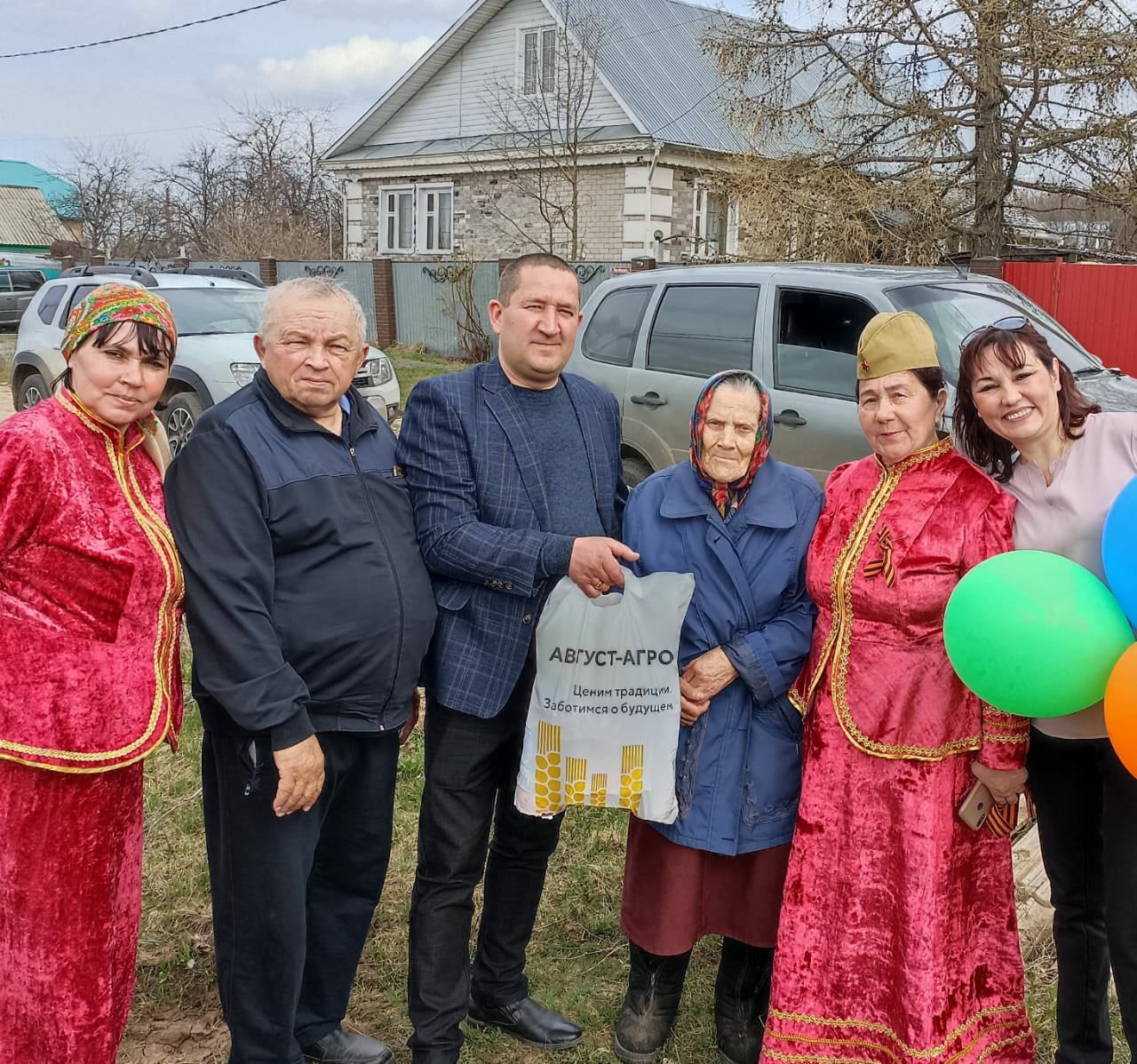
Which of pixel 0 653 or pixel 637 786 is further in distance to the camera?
pixel 637 786

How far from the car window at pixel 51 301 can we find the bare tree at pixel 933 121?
8.35m

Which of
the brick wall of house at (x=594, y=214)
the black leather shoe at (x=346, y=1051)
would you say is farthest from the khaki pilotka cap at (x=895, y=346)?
the brick wall of house at (x=594, y=214)

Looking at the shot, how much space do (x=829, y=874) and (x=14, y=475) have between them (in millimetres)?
1976

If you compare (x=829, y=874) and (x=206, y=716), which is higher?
(x=206, y=716)

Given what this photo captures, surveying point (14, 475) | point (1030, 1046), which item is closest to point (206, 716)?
point (14, 475)

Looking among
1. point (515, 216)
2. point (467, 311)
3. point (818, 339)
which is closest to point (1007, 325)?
point (818, 339)

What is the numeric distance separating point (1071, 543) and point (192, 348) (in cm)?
913

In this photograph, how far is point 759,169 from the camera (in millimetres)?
13805

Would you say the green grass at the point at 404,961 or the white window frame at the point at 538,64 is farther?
the white window frame at the point at 538,64

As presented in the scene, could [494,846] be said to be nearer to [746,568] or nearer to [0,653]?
[746,568]

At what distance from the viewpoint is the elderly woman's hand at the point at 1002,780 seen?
7.90ft

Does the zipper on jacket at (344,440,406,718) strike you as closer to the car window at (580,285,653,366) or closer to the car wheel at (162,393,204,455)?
the car window at (580,285,653,366)

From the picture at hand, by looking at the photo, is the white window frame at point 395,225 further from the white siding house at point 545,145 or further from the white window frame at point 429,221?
the white window frame at point 429,221

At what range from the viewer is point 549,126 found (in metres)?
21.3
